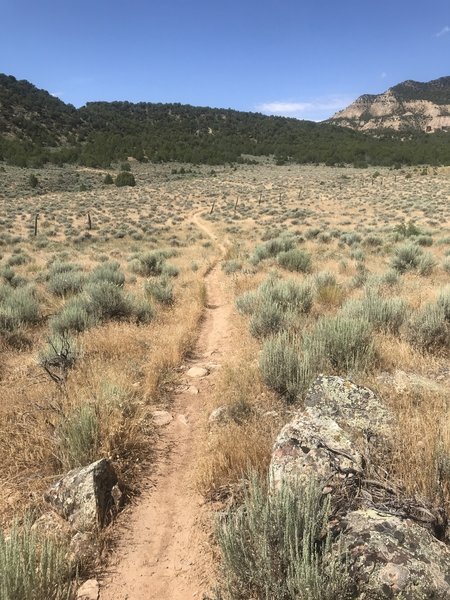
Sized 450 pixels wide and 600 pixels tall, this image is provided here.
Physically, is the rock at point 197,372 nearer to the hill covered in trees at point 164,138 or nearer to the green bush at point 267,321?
the green bush at point 267,321

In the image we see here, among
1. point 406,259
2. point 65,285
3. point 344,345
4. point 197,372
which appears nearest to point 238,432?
point 344,345

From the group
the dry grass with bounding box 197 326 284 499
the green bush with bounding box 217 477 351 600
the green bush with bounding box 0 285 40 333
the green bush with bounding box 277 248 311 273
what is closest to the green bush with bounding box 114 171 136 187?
the green bush with bounding box 277 248 311 273

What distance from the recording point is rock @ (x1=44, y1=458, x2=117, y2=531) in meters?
3.02

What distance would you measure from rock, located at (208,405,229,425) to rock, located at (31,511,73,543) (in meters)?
1.79

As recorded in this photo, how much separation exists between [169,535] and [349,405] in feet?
6.18

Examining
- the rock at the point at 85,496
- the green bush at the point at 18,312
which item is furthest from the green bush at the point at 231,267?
the rock at the point at 85,496

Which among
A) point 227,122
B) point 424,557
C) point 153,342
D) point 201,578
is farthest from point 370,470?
point 227,122

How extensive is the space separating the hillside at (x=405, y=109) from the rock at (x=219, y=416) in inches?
5433

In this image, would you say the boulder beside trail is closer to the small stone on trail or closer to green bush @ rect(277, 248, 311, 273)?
the small stone on trail

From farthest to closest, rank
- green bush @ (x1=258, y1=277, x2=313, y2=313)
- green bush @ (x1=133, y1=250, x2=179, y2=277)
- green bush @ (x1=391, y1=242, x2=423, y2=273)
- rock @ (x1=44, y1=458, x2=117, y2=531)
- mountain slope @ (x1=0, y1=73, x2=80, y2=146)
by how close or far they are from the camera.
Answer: mountain slope @ (x1=0, y1=73, x2=80, y2=146) < green bush @ (x1=133, y1=250, x2=179, y2=277) < green bush @ (x1=391, y1=242, x2=423, y2=273) < green bush @ (x1=258, y1=277, x2=313, y2=313) < rock @ (x1=44, y1=458, x2=117, y2=531)

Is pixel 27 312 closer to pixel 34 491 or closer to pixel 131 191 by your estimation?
pixel 34 491

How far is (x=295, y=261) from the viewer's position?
41.5 ft

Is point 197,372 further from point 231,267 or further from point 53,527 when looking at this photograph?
point 231,267

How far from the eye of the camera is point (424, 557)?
212cm
